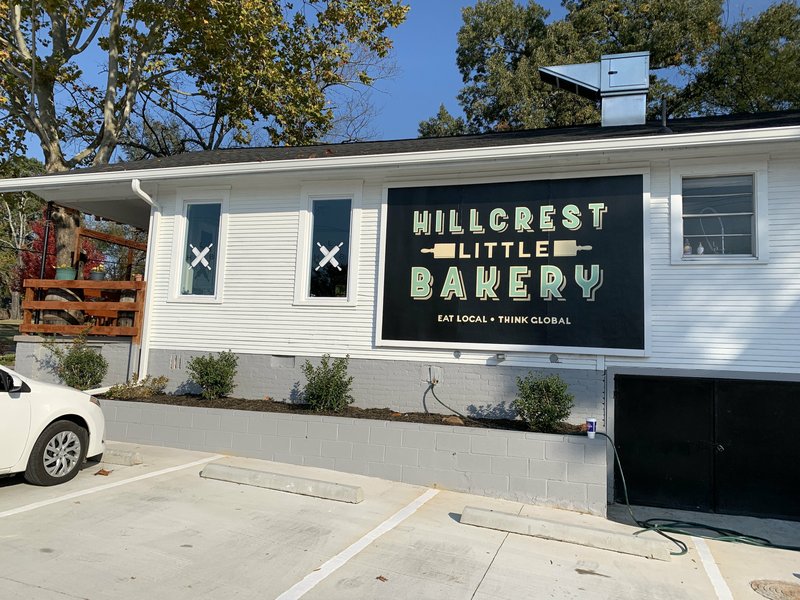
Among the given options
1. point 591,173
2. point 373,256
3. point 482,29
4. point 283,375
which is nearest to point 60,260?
point 283,375

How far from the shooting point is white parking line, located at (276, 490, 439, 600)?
3809 millimetres

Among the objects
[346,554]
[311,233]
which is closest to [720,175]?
[311,233]

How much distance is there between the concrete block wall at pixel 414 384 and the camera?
24.2 feet

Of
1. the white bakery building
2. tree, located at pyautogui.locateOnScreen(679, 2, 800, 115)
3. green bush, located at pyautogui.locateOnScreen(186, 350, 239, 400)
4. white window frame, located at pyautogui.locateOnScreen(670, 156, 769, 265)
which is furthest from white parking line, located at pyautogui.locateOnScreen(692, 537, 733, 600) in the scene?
tree, located at pyautogui.locateOnScreen(679, 2, 800, 115)

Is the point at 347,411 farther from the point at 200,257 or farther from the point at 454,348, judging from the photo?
the point at 200,257

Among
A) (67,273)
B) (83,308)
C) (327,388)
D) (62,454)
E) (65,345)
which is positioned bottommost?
(62,454)

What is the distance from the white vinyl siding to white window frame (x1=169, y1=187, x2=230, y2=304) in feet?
0.34

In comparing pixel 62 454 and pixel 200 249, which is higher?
pixel 200 249

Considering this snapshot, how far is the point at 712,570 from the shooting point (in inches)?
192

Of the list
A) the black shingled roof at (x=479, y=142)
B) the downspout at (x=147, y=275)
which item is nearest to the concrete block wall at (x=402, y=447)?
the downspout at (x=147, y=275)

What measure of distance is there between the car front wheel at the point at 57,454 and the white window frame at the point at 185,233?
11.5ft

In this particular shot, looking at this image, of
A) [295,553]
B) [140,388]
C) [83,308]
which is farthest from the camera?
[83,308]

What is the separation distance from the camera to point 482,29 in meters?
22.8

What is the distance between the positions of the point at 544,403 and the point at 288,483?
125 inches
